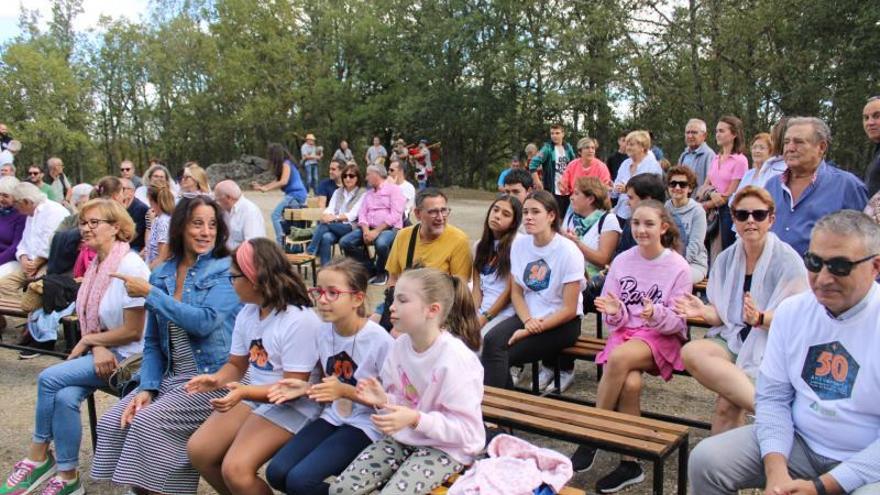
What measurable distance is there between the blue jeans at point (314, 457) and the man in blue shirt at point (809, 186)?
8.92 ft

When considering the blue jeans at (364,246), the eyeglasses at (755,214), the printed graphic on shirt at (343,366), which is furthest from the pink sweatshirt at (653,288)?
the blue jeans at (364,246)

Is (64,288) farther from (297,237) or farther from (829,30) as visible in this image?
(829,30)

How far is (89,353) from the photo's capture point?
3773 mm

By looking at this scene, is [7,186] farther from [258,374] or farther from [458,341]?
[458,341]

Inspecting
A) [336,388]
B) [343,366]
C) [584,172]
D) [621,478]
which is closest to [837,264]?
[621,478]

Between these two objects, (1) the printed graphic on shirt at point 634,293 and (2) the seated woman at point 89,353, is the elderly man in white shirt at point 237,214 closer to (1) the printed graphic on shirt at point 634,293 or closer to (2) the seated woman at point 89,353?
(2) the seated woman at point 89,353

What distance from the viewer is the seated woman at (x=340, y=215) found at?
8.05 meters

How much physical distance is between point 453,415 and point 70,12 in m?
45.4

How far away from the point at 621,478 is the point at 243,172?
86.0ft

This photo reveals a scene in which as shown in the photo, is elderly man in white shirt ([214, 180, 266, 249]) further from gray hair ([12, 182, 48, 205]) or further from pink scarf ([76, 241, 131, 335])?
pink scarf ([76, 241, 131, 335])

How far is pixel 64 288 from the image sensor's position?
5.38 meters

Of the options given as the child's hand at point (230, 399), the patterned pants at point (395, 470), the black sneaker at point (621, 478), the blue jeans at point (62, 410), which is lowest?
Answer: the black sneaker at point (621, 478)

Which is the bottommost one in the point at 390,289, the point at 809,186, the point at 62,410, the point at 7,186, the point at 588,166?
the point at 62,410

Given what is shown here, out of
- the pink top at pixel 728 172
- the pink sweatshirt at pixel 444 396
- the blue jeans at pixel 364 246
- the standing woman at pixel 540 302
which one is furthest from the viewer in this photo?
the blue jeans at pixel 364 246
